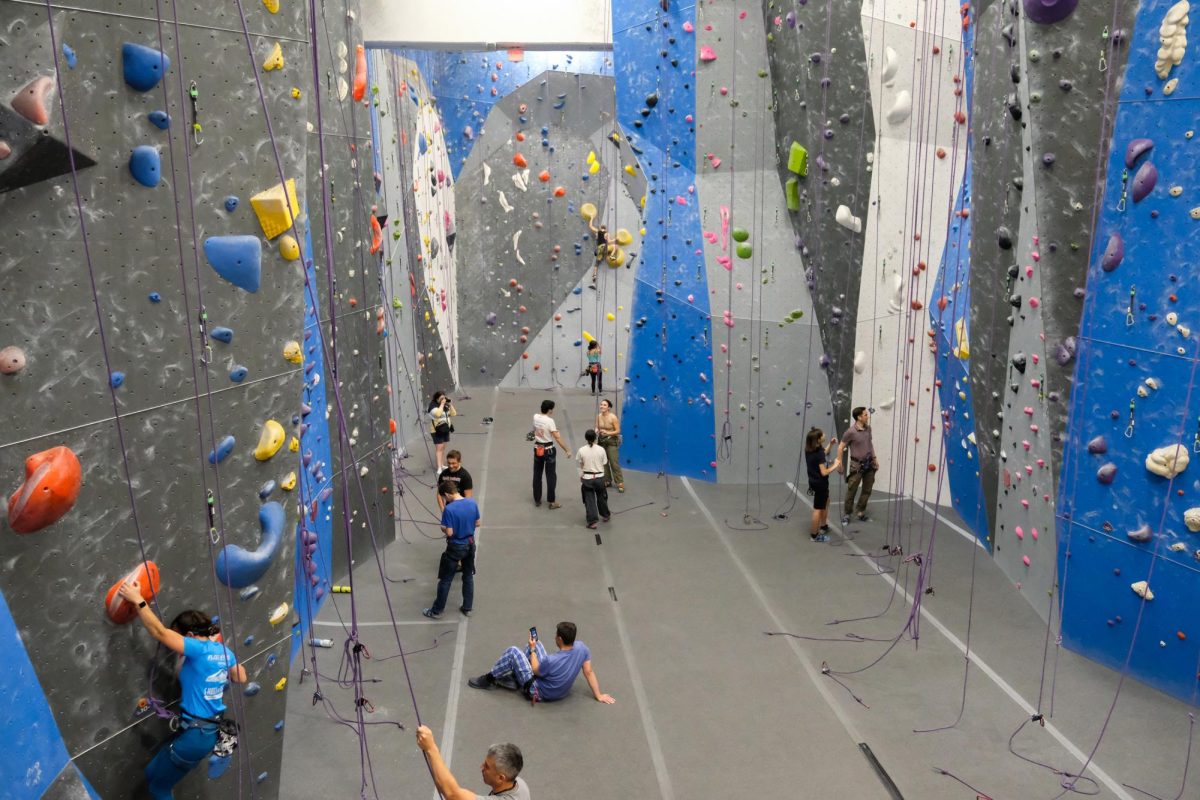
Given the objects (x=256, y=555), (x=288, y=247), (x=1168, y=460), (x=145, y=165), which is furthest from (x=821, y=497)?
(x=145, y=165)

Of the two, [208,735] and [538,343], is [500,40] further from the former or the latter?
[208,735]

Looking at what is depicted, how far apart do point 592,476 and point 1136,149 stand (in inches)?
179

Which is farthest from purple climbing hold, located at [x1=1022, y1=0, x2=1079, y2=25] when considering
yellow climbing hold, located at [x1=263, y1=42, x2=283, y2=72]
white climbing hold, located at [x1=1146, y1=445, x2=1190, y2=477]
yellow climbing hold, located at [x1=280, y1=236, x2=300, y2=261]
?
yellow climbing hold, located at [x1=280, y1=236, x2=300, y2=261]

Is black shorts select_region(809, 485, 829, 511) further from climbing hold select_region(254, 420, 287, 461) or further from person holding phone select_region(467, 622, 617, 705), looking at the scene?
climbing hold select_region(254, 420, 287, 461)

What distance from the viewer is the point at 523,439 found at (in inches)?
462

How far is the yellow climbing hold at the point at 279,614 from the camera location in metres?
4.38

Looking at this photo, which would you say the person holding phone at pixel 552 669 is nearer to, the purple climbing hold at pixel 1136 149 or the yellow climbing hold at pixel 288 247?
the yellow climbing hold at pixel 288 247

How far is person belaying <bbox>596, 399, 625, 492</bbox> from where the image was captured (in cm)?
923

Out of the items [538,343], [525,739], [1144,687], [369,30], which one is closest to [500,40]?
[369,30]

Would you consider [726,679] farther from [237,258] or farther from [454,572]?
[237,258]

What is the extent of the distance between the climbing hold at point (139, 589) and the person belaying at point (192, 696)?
1.9 inches

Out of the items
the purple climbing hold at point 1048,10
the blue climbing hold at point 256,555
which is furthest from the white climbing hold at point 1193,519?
the blue climbing hold at point 256,555

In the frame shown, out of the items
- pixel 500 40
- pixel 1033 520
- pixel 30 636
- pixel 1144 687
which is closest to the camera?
pixel 30 636

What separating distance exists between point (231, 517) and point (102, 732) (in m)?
0.88
